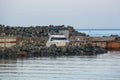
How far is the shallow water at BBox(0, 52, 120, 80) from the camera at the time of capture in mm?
28672

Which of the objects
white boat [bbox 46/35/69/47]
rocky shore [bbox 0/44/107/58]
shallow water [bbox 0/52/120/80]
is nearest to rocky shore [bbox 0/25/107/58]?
rocky shore [bbox 0/44/107/58]

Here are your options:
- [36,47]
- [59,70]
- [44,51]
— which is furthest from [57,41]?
[59,70]

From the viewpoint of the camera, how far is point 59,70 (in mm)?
32719

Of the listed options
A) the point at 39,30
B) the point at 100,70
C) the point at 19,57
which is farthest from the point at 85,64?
the point at 39,30

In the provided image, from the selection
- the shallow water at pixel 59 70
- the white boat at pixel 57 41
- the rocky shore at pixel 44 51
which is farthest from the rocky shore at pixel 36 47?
the shallow water at pixel 59 70

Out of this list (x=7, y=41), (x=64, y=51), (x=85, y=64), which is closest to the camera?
(x=85, y=64)

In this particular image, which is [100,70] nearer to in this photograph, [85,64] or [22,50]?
[85,64]

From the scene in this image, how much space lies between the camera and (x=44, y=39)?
57938mm

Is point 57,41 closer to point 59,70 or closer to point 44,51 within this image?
point 44,51

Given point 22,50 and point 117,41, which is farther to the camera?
point 117,41

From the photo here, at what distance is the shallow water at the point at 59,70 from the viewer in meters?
28.7

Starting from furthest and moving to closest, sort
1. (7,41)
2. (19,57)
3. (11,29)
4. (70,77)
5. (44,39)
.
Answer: (11,29)
(44,39)
(7,41)
(19,57)
(70,77)

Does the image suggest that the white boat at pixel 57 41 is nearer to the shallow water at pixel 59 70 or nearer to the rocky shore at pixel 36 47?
the rocky shore at pixel 36 47

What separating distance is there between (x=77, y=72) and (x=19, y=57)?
43.5ft
